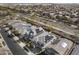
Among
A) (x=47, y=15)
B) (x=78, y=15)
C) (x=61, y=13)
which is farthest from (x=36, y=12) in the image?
(x=78, y=15)

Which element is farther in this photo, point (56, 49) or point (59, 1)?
point (59, 1)

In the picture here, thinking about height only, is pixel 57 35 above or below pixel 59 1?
below

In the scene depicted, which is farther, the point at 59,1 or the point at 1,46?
the point at 59,1

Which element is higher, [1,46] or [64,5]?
[64,5]

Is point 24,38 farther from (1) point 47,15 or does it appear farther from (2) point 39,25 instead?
(1) point 47,15

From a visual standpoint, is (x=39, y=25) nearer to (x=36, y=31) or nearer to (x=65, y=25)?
(x=36, y=31)

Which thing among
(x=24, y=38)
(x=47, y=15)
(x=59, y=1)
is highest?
(x=59, y=1)

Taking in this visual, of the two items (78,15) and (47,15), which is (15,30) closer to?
(47,15)

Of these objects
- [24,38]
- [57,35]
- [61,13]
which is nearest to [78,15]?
[61,13]
